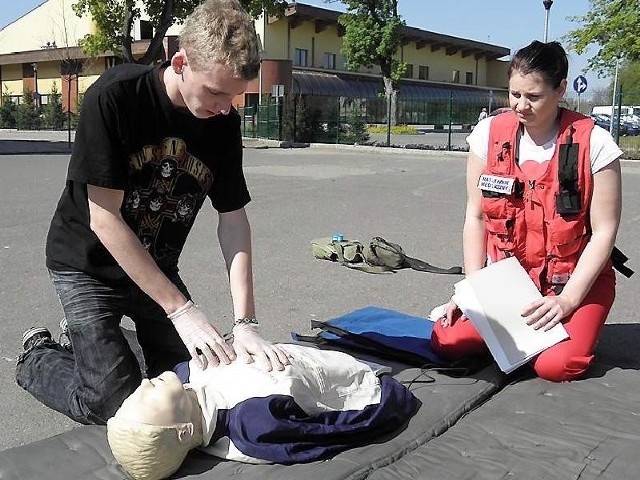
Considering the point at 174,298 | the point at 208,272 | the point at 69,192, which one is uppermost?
the point at 69,192

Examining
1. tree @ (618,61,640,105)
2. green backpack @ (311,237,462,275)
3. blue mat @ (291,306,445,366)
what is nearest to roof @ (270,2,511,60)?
tree @ (618,61,640,105)

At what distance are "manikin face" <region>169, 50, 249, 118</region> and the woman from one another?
1576mm

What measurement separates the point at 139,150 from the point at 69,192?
385 mm

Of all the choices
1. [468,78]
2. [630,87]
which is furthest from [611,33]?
[468,78]

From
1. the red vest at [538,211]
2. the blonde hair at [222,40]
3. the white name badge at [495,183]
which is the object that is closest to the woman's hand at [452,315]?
the red vest at [538,211]

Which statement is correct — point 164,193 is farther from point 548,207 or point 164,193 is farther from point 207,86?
point 548,207

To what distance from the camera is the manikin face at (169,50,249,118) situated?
2.56 metres

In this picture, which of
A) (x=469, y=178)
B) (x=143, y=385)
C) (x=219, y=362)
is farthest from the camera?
(x=469, y=178)

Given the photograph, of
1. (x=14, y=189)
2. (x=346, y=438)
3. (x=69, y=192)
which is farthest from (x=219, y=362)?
(x=14, y=189)

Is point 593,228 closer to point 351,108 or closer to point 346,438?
point 346,438

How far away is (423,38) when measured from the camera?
5756 cm

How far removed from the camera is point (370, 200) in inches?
459

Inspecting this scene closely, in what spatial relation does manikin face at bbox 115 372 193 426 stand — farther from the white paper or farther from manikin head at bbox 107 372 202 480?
the white paper

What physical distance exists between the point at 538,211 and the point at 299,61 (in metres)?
48.0
